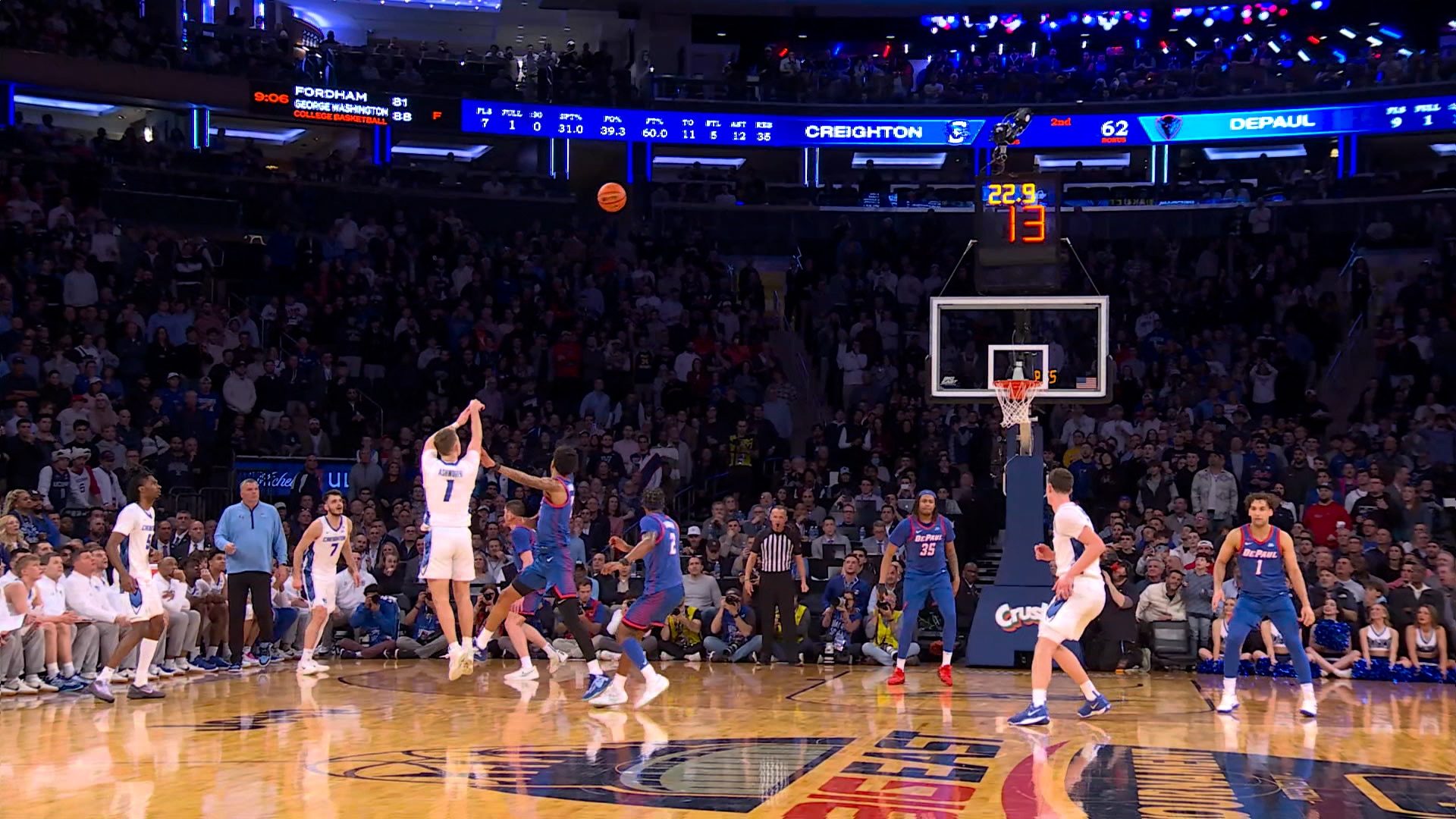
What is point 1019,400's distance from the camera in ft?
52.9

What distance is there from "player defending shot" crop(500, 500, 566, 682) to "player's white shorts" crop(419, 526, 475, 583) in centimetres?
93

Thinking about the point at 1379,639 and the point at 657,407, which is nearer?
the point at 1379,639

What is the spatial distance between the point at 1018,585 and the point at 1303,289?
39.7 feet

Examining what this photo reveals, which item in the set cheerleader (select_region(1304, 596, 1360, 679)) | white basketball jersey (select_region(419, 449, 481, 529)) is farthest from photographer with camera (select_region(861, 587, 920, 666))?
white basketball jersey (select_region(419, 449, 481, 529))

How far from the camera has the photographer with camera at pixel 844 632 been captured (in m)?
16.7

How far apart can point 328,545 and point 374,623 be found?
2578 millimetres

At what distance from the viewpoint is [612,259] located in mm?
26688

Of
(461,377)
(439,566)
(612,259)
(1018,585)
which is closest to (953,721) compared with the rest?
(439,566)

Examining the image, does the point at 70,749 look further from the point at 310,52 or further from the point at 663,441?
the point at 310,52

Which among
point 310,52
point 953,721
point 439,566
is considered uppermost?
point 310,52

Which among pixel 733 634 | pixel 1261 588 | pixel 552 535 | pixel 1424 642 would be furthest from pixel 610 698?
pixel 1424 642

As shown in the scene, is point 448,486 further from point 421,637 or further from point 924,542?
point 421,637

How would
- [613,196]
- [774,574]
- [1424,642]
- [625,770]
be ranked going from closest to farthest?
[625,770] < [1424,642] < [774,574] < [613,196]

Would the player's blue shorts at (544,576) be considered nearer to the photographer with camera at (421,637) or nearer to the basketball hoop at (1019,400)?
the photographer with camera at (421,637)
